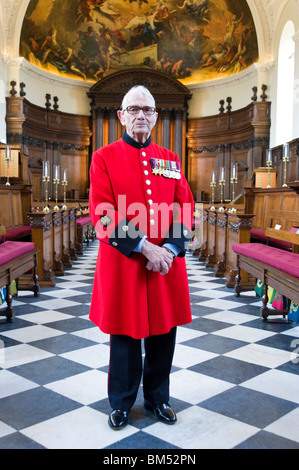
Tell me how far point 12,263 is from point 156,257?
2.91 meters

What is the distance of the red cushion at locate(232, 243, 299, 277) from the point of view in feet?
14.1

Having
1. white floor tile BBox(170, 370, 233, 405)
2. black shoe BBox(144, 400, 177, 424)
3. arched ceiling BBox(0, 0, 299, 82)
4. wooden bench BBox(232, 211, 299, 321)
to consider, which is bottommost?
white floor tile BBox(170, 370, 233, 405)

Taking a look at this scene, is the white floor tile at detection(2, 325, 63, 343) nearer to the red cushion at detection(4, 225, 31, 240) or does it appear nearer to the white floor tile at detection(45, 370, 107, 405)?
the white floor tile at detection(45, 370, 107, 405)

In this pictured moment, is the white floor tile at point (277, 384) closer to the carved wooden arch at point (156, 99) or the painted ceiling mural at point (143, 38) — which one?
the painted ceiling mural at point (143, 38)

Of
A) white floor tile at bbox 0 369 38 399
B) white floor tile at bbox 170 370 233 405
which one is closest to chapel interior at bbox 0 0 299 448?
white floor tile at bbox 0 369 38 399

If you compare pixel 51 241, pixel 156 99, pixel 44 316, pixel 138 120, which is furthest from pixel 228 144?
pixel 138 120

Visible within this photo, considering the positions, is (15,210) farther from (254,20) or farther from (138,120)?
(254,20)

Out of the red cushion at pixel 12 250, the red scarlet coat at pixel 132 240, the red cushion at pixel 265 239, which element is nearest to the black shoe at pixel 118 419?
the red scarlet coat at pixel 132 240

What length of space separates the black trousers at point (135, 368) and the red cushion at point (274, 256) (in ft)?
6.19

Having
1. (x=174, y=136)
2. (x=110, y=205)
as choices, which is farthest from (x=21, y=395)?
(x=174, y=136)

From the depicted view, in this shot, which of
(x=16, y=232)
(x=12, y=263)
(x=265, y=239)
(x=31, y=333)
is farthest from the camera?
(x=16, y=232)

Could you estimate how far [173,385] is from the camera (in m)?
3.18

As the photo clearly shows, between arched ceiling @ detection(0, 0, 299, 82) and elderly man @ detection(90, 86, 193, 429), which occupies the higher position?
arched ceiling @ detection(0, 0, 299, 82)

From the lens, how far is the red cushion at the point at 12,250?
4.69 metres
